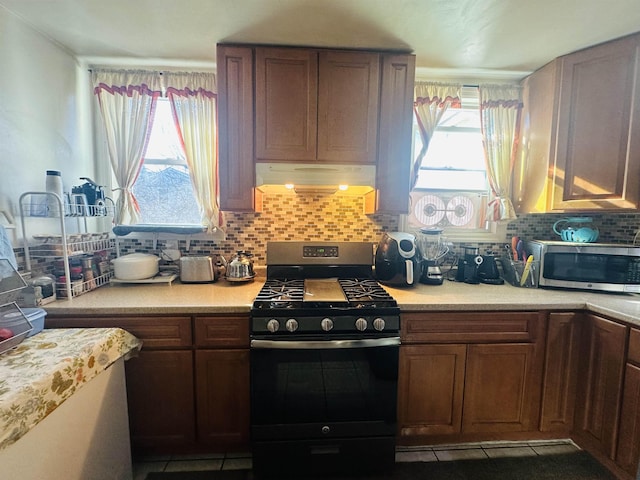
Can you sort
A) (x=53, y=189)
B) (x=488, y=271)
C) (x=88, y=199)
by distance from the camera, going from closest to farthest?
(x=53, y=189) → (x=88, y=199) → (x=488, y=271)

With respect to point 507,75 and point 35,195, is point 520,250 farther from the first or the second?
point 35,195

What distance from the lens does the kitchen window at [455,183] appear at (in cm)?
221

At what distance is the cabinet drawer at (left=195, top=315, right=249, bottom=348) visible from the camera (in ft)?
4.80

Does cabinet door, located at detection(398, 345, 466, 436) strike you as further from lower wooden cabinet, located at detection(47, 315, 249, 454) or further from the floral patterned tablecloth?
the floral patterned tablecloth

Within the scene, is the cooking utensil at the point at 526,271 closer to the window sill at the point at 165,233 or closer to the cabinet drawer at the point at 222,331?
the cabinet drawer at the point at 222,331

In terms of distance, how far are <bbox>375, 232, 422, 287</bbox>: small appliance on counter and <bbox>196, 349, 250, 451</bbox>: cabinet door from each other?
3.08 ft

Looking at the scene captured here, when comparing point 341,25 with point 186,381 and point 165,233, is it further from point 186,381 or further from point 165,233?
point 186,381

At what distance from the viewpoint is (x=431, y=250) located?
2.08 meters

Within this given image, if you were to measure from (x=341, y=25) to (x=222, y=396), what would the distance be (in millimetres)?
2045

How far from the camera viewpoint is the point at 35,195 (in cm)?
157

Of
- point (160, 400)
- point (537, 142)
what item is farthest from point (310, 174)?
point (537, 142)

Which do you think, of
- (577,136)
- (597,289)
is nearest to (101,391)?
(597,289)

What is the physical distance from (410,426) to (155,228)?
2.00 m

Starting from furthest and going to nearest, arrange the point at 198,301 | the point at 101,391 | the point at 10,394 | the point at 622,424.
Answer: the point at 198,301
the point at 622,424
the point at 101,391
the point at 10,394
